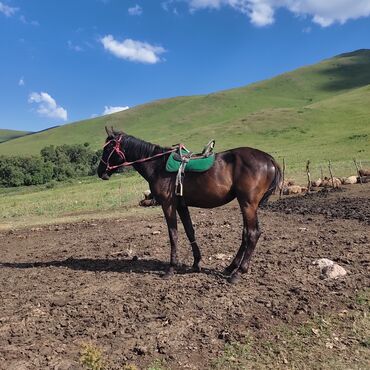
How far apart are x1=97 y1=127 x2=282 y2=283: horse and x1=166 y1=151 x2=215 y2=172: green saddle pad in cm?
8

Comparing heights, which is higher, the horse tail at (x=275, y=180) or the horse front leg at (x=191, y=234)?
the horse tail at (x=275, y=180)

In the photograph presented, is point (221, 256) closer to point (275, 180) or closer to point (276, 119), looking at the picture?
point (275, 180)

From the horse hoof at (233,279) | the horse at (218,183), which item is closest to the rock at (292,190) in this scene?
the horse at (218,183)

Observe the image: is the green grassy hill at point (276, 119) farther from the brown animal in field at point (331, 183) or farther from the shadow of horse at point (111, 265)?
the shadow of horse at point (111, 265)

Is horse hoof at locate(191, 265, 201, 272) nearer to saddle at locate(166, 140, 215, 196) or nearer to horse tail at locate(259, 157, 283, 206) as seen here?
saddle at locate(166, 140, 215, 196)

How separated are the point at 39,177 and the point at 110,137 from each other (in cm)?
5974

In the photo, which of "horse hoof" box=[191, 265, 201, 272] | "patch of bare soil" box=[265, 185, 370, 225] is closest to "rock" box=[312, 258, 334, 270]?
"horse hoof" box=[191, 265, 201, 272]

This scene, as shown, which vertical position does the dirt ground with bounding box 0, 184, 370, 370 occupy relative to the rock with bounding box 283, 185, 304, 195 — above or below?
above

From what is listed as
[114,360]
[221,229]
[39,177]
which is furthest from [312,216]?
[39,177]

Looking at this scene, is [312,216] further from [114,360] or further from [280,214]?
[114,360]

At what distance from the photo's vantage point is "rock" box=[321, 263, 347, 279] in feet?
22.8

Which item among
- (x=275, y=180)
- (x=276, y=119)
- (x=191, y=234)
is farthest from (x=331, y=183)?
(x=276, y=119)

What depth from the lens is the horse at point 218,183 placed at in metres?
7.39

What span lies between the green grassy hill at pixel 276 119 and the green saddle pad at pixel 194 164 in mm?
26500
